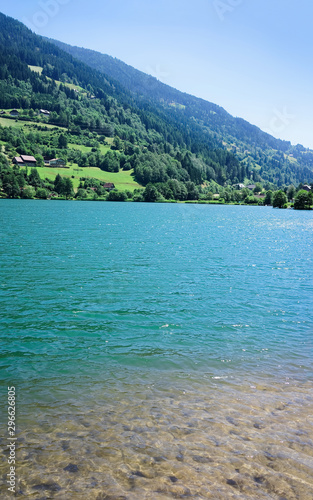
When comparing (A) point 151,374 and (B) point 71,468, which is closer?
(B) point 71,468

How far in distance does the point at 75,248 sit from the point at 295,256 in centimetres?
3220

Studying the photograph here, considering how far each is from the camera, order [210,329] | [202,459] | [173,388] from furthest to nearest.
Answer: [210,329] < [173,388] < [202,459]

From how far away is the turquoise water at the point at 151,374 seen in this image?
7727 millimetres

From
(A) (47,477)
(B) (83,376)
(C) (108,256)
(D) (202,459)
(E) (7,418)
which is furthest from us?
(C) (108,256)

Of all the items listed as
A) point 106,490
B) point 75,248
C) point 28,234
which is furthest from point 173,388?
point 28,234

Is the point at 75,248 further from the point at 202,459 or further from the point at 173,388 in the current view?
the point at 202,459

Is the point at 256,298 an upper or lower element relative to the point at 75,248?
upper

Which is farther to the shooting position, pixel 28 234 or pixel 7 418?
pixel 28 234

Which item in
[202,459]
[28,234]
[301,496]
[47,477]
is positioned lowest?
[28,234]

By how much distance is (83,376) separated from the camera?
42.9 feet

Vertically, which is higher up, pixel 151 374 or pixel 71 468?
pixel 71 468

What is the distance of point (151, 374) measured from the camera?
13.3 meters

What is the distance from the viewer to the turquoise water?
304 inches

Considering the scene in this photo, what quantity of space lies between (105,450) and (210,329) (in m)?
11.4
